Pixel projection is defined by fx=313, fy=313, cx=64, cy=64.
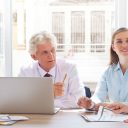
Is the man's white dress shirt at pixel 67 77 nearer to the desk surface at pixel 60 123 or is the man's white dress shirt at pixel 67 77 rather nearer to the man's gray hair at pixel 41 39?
the man's gray hair at pixel 41 39

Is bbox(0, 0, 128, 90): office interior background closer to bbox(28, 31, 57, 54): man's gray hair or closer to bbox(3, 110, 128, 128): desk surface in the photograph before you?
bbox(28, 31, 57, 54): man's gray hair

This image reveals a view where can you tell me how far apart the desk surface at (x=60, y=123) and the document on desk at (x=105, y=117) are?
0.15 ft

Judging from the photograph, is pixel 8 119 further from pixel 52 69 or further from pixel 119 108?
pixel 52 69

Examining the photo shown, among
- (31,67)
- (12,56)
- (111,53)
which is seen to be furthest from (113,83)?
(12,56)

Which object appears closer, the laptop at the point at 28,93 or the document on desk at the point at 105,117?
the document on desk at the point at 105,117

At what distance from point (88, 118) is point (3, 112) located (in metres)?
0.54

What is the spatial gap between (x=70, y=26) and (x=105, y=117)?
191 cm

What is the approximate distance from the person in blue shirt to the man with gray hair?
0.60 feet

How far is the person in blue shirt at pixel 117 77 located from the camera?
254 centimetres

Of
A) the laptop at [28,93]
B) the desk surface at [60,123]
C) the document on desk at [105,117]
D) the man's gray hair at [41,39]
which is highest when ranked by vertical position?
the man's gray hair at [41,39]

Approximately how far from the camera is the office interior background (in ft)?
11.6

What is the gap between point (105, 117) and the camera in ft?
5.95

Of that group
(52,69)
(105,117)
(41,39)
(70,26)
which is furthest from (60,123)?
(70,26)

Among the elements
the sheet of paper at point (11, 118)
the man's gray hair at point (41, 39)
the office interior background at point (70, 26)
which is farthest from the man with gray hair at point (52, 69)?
the office interior background at point (70, 26)
